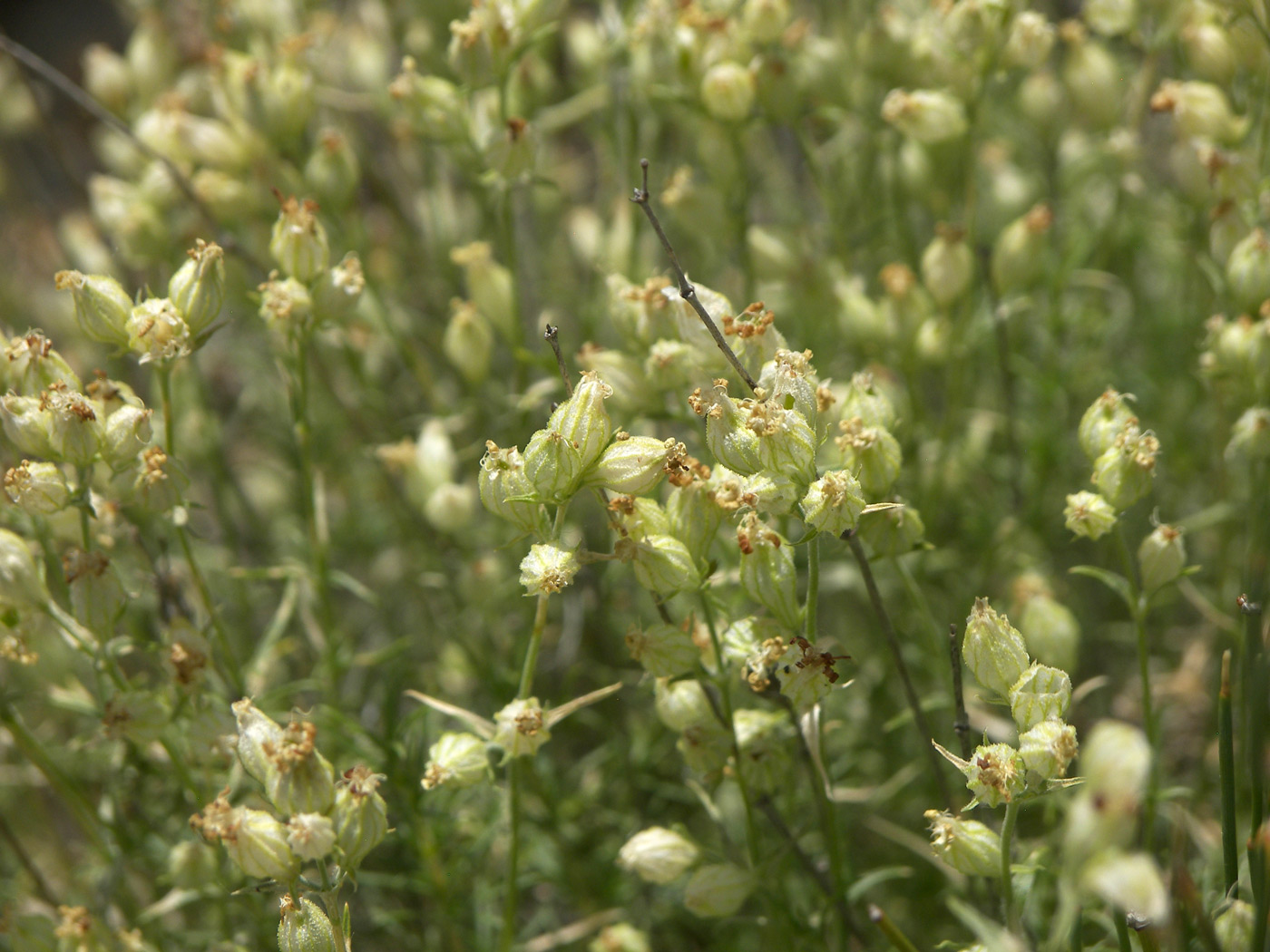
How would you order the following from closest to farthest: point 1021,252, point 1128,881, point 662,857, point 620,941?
point 1128,881
point 662,857
point 620,941
point 1021,252

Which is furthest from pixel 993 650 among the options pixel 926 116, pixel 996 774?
pixel 926 116

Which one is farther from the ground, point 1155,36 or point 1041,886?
point 1155,36

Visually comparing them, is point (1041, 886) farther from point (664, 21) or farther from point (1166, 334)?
point (664, 21)

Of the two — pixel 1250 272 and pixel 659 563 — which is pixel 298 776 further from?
pixel 1250 272

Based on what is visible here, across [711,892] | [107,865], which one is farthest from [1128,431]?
[107,865]

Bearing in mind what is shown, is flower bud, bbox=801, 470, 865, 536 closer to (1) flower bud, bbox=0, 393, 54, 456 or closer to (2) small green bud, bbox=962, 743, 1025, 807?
(2) small green bud, bbox=962, 743, 1025, 807

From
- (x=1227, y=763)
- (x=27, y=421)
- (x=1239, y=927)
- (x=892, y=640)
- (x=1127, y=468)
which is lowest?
(x=1239, y=927)

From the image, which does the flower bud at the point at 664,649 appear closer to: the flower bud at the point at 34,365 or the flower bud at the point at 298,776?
the flower bud at the point at 298,776

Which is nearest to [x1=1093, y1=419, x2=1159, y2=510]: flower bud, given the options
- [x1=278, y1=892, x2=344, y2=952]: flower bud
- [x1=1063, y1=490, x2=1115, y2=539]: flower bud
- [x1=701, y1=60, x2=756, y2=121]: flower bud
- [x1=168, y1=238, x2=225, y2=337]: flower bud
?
[x1=1063, y1=490, x2=1115, y2=539]: flower bud
